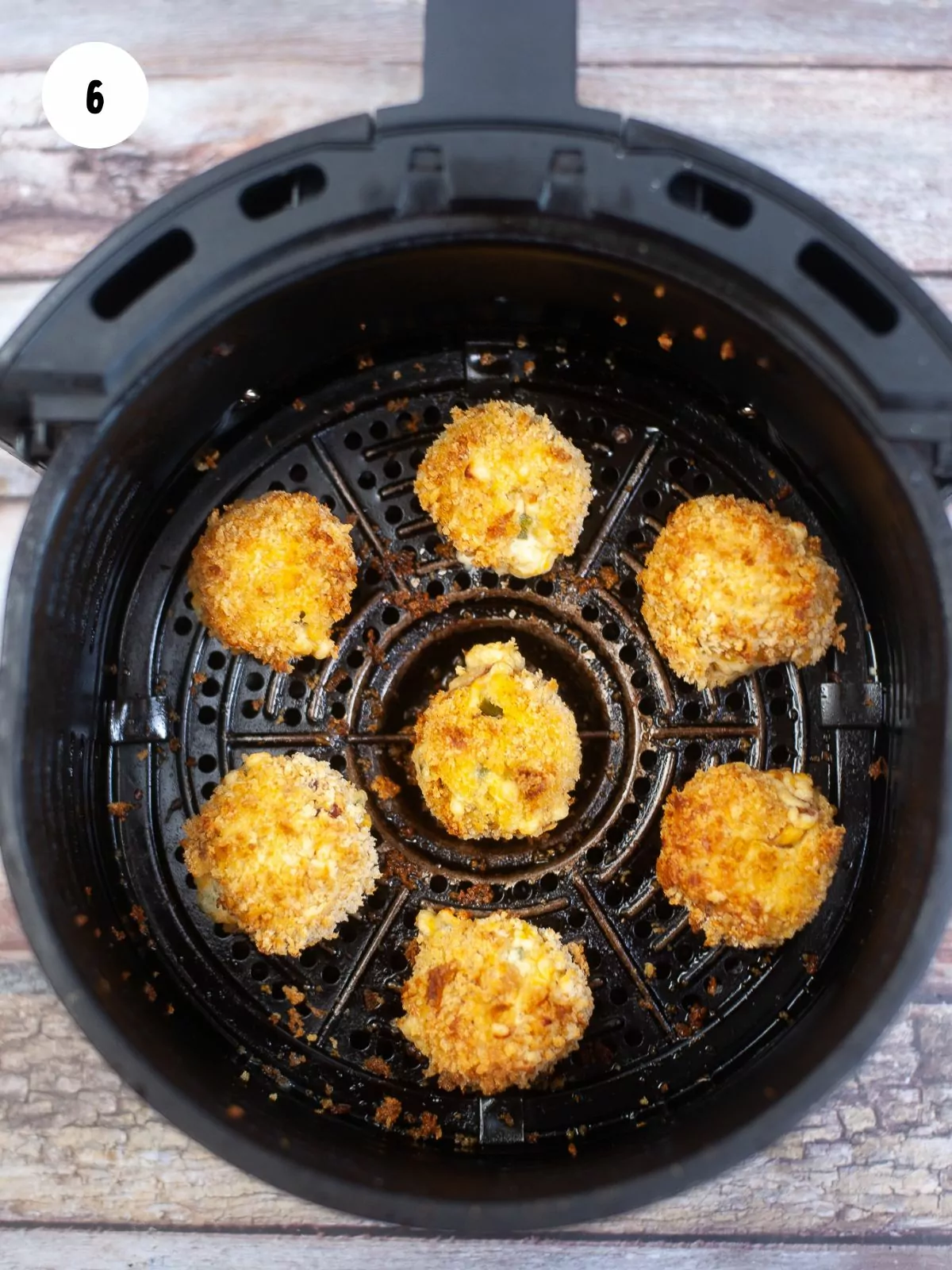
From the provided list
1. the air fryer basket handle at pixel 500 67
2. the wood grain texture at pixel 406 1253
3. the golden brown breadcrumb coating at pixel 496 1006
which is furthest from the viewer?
the wood grain texture at pixel 406 1253

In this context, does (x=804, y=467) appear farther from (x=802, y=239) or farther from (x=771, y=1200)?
(x=771, y=1200)

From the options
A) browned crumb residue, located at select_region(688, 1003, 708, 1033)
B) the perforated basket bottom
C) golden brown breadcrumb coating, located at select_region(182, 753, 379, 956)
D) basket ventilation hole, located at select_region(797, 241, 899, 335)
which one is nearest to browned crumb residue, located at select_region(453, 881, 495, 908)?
the perforated basket bottom

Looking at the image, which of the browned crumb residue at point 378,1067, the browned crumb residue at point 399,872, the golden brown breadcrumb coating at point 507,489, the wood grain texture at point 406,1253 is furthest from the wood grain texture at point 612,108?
the wood grain texture at point 406,1253

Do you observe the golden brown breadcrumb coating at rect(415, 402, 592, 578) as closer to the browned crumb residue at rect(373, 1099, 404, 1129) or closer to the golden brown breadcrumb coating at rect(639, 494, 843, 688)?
the golden brown breadcrumb coating at rect(639, 494, 843, 688)

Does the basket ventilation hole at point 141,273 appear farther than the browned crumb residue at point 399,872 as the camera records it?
No

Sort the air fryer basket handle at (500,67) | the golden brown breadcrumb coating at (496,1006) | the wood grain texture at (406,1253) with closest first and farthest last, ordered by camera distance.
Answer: the air fryer basket handle at (500,67) → the golden brown breadcrumb coating at (496,1006) → the wood grain texture at (406,1253)

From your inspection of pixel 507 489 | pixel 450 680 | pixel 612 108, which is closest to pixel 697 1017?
pixel 450 680

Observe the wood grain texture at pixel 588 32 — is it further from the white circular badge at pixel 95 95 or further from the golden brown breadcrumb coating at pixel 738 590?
the golden brown breadcrumb coating at pixel 738 590
